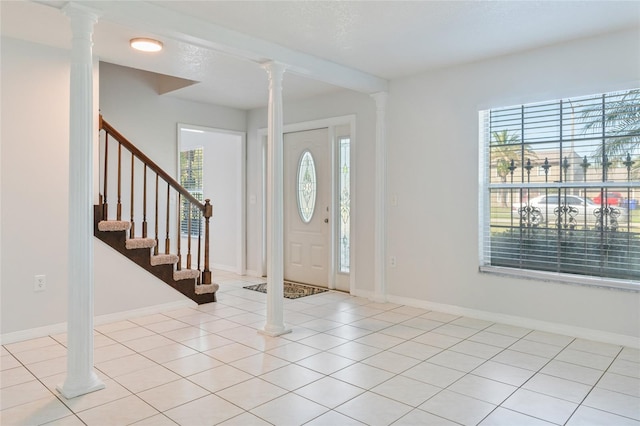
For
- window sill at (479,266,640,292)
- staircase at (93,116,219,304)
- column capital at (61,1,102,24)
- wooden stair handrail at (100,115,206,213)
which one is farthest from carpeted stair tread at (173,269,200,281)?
window sill at (479,266,640,292)

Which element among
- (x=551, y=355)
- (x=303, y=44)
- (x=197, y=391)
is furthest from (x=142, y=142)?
(x=551, y=355)

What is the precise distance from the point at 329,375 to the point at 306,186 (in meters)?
3.34

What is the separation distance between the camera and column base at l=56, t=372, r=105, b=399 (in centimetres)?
260

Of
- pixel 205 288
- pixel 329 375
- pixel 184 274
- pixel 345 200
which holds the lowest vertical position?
pixel 329 375

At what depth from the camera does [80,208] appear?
2623mm

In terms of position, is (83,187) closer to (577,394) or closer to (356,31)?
(356,31)

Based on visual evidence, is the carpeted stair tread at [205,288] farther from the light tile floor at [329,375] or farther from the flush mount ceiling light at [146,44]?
the flush mount ceiling light at [146,44]

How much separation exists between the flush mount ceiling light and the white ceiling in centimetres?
7

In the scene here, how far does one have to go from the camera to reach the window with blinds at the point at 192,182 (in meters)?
7.50

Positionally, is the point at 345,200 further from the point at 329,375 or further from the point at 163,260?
the point at 329,375

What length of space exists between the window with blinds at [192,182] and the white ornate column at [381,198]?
11.7ft

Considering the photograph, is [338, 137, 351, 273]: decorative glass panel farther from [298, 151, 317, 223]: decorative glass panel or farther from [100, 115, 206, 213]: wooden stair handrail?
[100, 115, 206, 213]: wooden stair handrail

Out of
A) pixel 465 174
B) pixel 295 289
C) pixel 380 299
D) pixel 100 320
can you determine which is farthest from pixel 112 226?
pixel 465 174

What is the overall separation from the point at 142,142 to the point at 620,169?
479 centimetres
